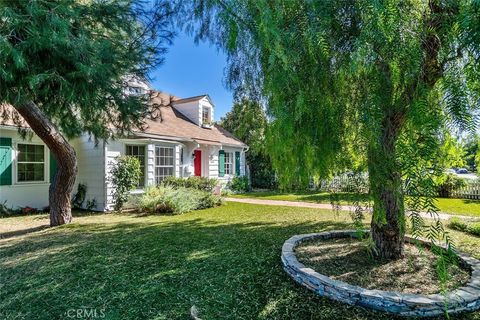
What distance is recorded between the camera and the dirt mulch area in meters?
3.55

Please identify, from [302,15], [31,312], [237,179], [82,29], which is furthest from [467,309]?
[237,179]

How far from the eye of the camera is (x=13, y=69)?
3.51 metres

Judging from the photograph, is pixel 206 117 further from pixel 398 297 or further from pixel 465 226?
pixel 398 297

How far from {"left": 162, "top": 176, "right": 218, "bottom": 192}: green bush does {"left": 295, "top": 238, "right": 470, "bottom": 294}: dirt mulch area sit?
7485mm

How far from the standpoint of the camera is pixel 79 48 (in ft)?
12.0

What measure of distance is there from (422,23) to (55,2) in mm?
4332

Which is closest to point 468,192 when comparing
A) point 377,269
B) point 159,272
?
point 377,269

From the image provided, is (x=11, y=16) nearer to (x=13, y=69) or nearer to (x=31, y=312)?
(x=13, y=69)

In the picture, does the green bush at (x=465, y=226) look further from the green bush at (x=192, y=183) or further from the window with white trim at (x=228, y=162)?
the window with white trim at (x=228, y=162)

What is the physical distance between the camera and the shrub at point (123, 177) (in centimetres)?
978

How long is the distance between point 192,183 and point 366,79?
9857 mm

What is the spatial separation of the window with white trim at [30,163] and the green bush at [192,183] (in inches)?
170

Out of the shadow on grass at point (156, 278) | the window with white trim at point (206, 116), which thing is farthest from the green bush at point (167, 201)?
the window with white trim at point (206, 116)

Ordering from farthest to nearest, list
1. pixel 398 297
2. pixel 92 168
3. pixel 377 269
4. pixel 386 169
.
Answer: pixel 92 168 → pixel 377 269 → pixel 398 297 → pixel 386 169
